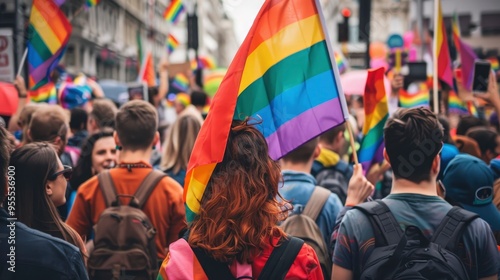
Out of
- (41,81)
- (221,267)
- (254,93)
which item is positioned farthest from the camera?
(41,81)

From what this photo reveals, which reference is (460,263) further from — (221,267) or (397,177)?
(221,267)

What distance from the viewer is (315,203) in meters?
4.17

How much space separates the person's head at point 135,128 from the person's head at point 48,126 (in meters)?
0.58

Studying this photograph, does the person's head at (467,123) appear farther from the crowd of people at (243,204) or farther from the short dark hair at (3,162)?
the short dark hair at (3,162)

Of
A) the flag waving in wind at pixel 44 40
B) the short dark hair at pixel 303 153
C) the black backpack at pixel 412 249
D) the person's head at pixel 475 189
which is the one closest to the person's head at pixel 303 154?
the short dark hair at pixel 303 153

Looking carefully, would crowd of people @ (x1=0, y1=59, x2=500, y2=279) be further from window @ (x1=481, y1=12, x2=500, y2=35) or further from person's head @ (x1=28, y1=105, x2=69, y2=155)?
window @ (x1=481, y1=12, x2=500, y2=35)

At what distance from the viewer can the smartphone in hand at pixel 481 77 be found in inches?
245

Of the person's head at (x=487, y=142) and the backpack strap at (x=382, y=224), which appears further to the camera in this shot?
the person's head at (x=487, y=142)

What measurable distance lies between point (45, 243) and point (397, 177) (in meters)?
1.63

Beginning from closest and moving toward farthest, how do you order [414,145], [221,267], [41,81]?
[221,267], [414,145], [41,81]

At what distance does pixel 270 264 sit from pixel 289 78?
1497mm

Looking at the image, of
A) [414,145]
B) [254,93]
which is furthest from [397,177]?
[254,93]

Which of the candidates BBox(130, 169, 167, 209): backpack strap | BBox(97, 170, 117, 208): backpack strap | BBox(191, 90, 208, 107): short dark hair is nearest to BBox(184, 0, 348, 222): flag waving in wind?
BBox(130, 169, 167, 209): backpack strap

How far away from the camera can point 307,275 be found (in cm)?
262
